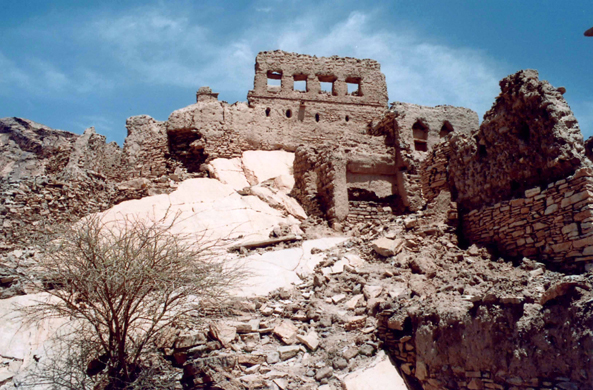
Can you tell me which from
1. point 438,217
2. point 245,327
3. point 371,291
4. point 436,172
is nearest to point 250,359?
point 245,327

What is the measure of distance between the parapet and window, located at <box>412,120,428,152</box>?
3.70m

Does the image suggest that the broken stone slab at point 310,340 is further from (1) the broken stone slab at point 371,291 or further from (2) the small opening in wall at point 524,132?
(2) the small opening in wall at point 524,132

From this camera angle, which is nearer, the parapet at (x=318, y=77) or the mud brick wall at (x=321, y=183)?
the mud brick wall at (x=321, y=183)

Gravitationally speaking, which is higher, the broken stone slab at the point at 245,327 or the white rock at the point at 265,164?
the white rock at the point at 265,164

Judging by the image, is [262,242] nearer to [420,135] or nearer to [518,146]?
[518,146]

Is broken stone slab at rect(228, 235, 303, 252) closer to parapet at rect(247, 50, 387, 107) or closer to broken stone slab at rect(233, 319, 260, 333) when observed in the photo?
broken stone slab at rect(233, 319, 260, 333)

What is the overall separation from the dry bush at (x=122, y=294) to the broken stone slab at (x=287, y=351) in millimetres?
1163

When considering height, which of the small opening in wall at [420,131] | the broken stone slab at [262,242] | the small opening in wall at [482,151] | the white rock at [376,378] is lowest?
the white rock at [376,378]

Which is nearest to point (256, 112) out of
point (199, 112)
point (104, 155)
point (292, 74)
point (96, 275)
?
point (199, 112)

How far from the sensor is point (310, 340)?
223 inches

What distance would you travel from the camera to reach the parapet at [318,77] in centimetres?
1966

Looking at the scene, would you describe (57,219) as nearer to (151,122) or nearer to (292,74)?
(151,122)

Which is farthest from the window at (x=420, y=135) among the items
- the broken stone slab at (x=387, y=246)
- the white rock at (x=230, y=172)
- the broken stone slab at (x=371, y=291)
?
the broken stone slab at (x=371, y=291)

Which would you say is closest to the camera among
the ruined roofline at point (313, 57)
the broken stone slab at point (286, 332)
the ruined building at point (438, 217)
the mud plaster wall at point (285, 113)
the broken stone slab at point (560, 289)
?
the broken stone slab at point (560, 289)
